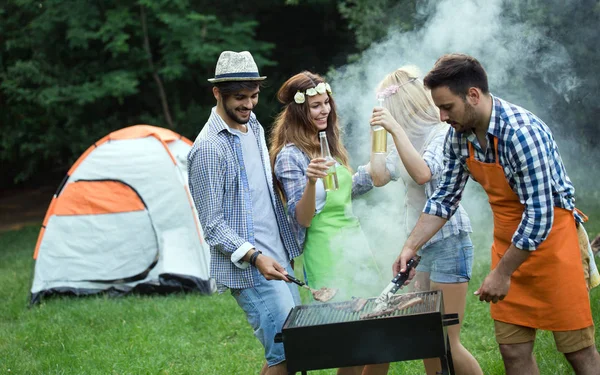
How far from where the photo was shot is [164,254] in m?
7.03

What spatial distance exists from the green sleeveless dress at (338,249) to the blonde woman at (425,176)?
0.25 metres

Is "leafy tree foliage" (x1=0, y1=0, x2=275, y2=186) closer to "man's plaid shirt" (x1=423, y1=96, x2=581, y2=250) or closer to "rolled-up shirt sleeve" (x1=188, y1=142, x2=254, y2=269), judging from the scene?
"rolled-up shirt sleeve" (x1=188, y1=142, x2=254, y2=269)

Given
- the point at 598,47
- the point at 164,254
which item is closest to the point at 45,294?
the point at 164,254

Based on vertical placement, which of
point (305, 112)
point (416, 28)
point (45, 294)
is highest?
point (416, 28)

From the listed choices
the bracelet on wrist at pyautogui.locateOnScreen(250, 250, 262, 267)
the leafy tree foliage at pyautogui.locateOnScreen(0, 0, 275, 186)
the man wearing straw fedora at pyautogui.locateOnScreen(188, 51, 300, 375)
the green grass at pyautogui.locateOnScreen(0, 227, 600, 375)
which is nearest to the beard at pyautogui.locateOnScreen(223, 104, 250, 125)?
the man wearing straw fedora at pyautogui.locateOnScreen(188, 51, 300, 375)

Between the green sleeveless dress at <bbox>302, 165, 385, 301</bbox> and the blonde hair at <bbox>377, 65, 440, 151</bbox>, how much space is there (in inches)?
16.7

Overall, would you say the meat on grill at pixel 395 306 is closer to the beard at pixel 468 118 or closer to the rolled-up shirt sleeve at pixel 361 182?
the beard at pixel 468 118

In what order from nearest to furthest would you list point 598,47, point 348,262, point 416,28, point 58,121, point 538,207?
point 538,207
point 348,262
point 416,28
point 598,47
point 58,121

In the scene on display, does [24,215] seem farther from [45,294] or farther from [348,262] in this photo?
[348,262]

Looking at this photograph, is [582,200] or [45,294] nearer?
[45,294]

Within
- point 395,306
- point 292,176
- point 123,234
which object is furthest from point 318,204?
point 123,234

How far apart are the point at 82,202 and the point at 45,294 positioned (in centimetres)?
100

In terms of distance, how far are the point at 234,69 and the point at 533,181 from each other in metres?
1.39

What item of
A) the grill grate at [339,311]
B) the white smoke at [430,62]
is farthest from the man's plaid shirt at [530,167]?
the white smoke at [430,62]
